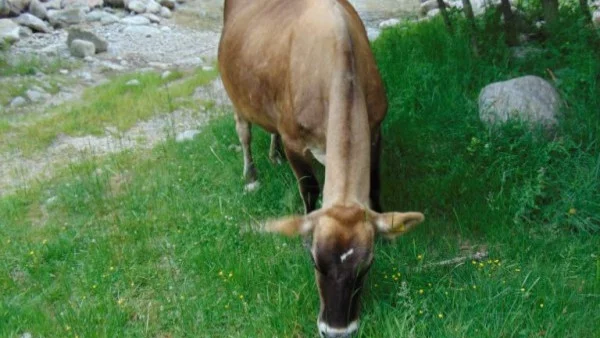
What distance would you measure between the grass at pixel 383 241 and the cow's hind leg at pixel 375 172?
31cm

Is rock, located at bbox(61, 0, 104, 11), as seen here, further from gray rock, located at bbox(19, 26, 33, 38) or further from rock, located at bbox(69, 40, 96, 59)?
rock, located at bbox(69, 40, 96, 59)

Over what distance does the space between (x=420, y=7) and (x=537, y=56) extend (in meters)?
7.71

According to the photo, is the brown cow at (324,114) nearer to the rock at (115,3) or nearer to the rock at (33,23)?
the rock at (33,23)

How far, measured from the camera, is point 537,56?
6.93 meters

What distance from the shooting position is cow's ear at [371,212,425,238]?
3887 millimetres

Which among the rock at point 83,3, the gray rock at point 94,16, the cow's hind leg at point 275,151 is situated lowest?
the rock at point 83,3

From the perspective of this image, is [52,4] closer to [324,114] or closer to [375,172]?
[375,172]

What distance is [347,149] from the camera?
13.1 ft

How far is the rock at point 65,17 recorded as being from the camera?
48.3 ft

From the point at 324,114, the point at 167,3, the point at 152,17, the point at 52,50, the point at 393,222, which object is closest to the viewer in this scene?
the point at 393,222

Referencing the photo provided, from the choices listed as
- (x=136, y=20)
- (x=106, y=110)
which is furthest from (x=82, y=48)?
(x=106, y=110)

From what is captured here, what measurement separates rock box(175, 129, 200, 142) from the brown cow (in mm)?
1013

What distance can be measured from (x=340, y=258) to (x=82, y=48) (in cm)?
965

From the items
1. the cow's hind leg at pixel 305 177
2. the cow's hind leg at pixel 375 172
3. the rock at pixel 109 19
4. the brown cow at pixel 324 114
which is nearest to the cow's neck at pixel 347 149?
the brown cow at pixel 324 114
